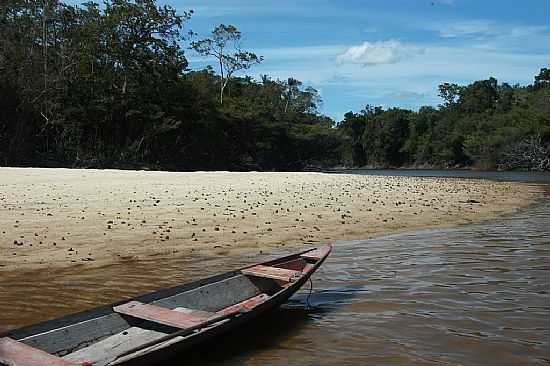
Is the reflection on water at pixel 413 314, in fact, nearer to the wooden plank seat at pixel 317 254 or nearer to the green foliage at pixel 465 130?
the wooden plank seat at pixel 317 254

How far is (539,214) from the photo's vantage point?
59.5ft

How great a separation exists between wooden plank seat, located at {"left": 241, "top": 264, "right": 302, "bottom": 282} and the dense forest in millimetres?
39812

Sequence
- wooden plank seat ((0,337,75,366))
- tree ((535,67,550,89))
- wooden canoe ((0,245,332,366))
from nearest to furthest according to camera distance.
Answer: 1. wooden plank seat ((0,337,75,366))
2. wooden canoe ((0,245,332,366))
3. tree ((535,67,550,89))

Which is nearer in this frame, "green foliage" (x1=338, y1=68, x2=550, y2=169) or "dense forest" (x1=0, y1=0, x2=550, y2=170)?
"dense forest" (x1=0, y1=0, x2=550, y2=170)

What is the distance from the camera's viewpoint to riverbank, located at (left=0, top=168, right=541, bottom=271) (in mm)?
10617

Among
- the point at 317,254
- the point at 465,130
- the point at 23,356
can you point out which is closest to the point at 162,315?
the point at 23,356

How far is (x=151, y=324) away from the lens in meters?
5.84

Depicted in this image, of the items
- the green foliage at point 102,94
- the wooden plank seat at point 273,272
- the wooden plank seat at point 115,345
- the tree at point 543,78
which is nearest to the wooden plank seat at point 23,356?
the wooden plank seat at point 115,345

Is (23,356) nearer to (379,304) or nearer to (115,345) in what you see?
(115,345)

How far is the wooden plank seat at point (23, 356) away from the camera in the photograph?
410cm

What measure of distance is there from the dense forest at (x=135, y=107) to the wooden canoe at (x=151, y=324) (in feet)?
131

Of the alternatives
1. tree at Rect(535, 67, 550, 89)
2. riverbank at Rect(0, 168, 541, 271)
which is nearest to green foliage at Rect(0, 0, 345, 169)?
riverbank at Rect(0, 168, 541, 271)

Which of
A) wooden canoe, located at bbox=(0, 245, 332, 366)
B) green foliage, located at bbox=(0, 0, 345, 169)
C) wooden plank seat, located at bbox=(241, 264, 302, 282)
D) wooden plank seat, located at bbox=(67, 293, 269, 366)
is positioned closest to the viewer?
wooden canoe, located at bbox=(0, 245, 332, 366)

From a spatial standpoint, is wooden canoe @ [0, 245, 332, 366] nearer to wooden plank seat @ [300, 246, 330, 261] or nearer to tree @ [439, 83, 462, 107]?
wooden plank seat @ [300, 246, 330, 261]
